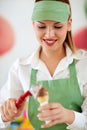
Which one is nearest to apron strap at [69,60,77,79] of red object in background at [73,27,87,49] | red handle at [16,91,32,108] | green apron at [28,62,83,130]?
green apron at [28,62,83,130]

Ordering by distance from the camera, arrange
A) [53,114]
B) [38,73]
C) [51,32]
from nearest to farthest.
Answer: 1. [53,114]
2. [51,32]
3. [38,73]

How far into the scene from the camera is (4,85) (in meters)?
1.21

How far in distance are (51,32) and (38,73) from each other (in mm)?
191

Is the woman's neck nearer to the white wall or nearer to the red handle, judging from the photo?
the white wall

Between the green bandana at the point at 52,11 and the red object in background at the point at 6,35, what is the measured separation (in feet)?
0.73

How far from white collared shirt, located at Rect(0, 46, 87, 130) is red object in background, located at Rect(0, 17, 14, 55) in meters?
0.09

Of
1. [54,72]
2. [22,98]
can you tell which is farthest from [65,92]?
[22,98]

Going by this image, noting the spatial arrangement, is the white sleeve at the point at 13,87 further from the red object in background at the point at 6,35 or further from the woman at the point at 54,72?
the red object in background at the point at 6,35

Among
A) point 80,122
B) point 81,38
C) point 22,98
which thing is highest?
point 81,38

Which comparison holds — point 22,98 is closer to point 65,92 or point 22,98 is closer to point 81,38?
point 65,92

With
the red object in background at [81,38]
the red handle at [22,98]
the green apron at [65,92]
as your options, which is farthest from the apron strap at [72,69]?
the red handle at [22,98]

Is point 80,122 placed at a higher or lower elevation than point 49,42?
lower

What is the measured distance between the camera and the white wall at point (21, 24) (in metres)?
1.18

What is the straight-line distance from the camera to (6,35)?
122 centimetres
